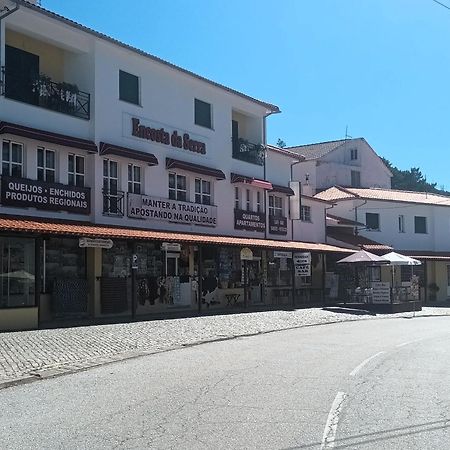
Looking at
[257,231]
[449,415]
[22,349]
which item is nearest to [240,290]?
[257,231]

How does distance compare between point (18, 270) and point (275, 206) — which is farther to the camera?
point (275, 206)

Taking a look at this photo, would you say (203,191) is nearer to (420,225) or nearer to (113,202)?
(113,202)

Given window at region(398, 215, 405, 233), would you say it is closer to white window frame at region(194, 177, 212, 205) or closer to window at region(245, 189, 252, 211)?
window at region(245, 189, 252, 211)

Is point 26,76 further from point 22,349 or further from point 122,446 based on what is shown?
point 122,446

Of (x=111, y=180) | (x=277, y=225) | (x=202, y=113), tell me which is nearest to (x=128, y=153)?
(x=111, y=180)

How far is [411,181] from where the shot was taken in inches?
3474

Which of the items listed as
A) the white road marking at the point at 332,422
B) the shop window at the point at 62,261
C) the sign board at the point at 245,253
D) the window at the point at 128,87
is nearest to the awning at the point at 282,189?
the sign board at the point at 245,253

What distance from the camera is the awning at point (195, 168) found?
2475 centimetres

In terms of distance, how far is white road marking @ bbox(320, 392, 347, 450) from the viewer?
6.25 metres

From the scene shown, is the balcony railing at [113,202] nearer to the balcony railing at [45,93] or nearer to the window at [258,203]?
the balcony railing at [45,93]

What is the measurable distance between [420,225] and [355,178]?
1338cm

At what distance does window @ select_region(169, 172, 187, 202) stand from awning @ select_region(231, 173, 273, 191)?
3.25m

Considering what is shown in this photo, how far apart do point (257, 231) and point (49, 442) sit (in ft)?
79.9

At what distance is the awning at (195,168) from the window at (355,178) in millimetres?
30325
